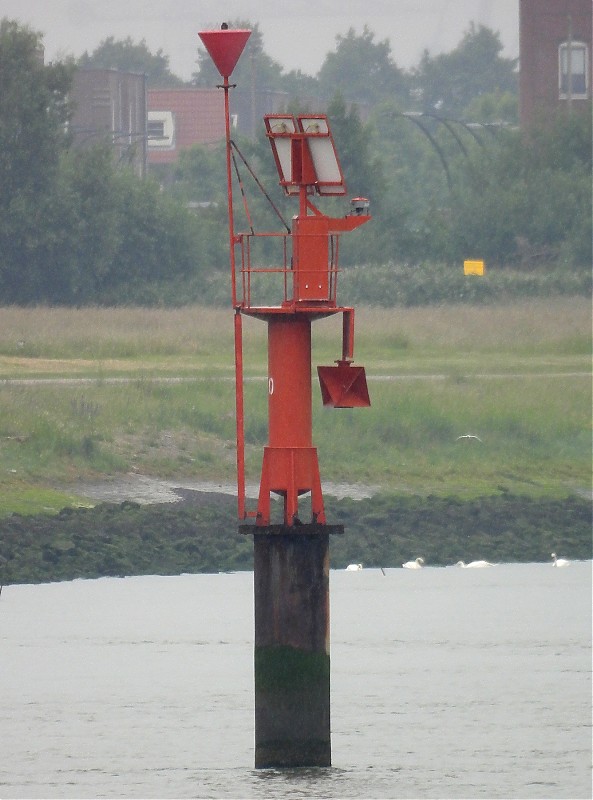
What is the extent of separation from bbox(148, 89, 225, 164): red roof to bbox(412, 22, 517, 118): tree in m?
43.2

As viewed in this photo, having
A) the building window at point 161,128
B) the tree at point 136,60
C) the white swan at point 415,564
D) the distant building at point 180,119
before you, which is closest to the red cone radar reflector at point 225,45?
the white swan at point 415,564

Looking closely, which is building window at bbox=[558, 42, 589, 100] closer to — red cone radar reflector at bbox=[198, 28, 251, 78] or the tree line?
the tree line

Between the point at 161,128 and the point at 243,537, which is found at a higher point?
the point at 161,128

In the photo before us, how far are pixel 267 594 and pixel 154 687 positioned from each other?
7.09 meters

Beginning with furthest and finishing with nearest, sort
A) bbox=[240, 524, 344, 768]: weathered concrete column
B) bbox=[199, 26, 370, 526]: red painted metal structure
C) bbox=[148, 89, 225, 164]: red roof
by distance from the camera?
bbox=[148, 89, 225, 164]: red roof → bbox=[199, 26, 370, 526]: red painted metal structure → bbox=[240, 524, 344, 768]: weathered concrete column

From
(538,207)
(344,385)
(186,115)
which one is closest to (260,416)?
(344,385)

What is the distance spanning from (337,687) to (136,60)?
14955 cm

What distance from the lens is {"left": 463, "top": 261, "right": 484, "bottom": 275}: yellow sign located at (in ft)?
205

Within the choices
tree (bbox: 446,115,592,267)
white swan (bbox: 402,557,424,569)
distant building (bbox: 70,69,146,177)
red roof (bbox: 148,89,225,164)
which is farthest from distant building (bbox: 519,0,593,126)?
red roof (bbox: 148,89,225,164)

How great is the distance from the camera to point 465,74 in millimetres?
175500

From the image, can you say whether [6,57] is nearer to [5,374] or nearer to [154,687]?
[5,374]

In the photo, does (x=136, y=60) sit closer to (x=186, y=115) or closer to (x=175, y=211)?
(x=186, y=115)

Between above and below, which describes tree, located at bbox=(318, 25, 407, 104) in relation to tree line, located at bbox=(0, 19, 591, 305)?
above

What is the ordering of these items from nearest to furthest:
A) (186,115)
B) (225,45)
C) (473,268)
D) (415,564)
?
(225,45), (415,564), (473,268), (186,115)
